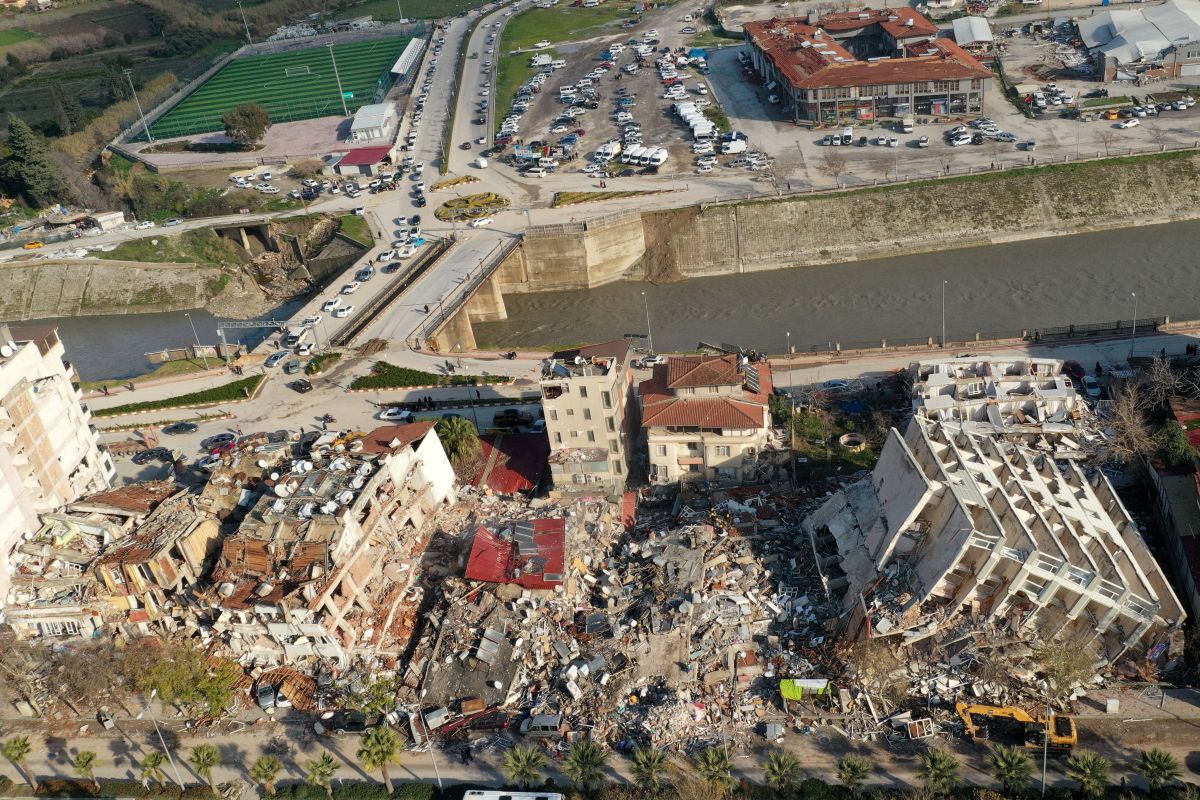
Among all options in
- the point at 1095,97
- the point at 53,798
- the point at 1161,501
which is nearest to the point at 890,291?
the point at 1161,501

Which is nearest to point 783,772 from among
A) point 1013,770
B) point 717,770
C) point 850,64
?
point 717,770

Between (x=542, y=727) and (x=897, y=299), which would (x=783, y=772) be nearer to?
(x=542, y=727)

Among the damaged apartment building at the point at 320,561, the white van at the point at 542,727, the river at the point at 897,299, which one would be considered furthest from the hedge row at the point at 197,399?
the white van at the point at 542,727

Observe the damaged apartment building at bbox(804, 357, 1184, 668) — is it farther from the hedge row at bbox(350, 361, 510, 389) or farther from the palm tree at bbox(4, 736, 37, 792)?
the palm tree at bbox(4, 736, 37, 792)

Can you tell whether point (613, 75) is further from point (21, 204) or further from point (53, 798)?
point (53, 798)

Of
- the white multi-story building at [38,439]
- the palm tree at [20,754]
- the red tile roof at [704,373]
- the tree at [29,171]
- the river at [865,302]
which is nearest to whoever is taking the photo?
the palm tree at [20,754]

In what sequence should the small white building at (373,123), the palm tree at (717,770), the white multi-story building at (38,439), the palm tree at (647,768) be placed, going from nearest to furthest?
the palm tree at (717,770) → the palm tree at (647,768) → the white multi-story building at (38,439) → the small white building at (373,123)

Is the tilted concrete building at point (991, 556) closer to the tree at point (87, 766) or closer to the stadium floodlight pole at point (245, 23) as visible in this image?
the tree at point (87, 766)
